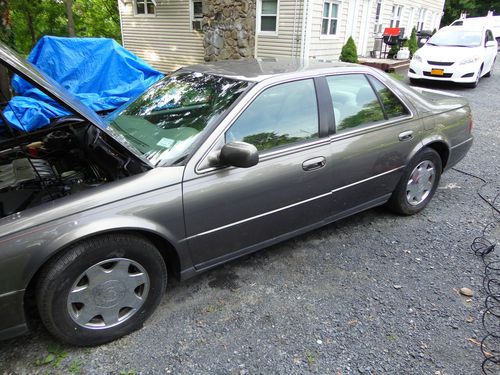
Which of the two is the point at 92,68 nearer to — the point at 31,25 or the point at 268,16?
the point at 268,16

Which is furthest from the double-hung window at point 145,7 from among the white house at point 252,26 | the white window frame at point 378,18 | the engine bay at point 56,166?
the engine bay at point 56,166

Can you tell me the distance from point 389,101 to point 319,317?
2.01m

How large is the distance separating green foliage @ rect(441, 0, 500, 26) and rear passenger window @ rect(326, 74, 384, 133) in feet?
120

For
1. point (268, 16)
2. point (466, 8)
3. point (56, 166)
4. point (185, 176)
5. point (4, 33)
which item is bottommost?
point (56, 166)

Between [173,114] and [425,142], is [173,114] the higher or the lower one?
the higher one

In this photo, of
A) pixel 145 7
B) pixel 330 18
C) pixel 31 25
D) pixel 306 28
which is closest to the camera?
pixel 306 28

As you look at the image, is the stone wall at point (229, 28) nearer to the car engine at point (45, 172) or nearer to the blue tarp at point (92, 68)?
the blue tarp at point (92, 68)

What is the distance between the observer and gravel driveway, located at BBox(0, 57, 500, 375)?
221 centimetres

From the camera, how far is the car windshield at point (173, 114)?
2.48 m

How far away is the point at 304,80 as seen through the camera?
2.91m

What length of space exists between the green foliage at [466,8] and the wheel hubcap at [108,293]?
38620 mm

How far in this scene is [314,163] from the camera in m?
2.83

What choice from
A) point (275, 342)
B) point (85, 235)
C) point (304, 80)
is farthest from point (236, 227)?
point (304, 80)

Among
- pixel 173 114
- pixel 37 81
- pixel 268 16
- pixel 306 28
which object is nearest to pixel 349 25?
pixel 306 28
